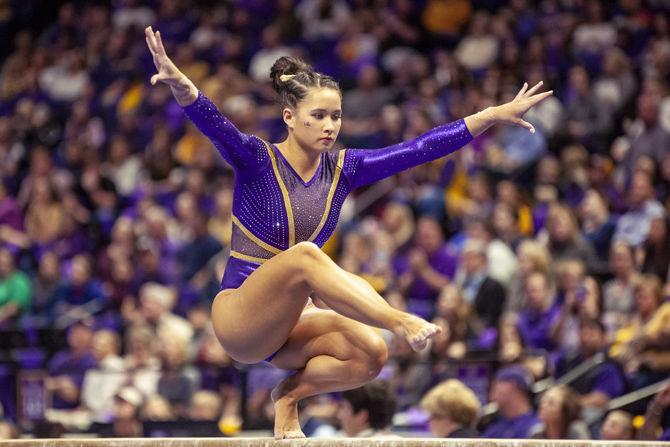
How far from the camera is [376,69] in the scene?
11.1 m

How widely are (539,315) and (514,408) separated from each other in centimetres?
164

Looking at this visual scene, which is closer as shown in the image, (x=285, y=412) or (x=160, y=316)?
(x=285, y=412)

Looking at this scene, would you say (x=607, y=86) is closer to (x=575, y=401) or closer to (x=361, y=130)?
(x=361, y=130)

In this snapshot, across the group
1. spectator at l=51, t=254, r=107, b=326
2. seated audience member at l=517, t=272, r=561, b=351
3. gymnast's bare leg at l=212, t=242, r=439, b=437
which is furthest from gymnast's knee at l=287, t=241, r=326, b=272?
spectator at l=51, t=254, r=107, b=326

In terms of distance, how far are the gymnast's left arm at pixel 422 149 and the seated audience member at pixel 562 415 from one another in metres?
1.87

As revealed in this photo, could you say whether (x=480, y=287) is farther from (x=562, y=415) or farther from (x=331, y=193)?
(x=331, y=193)

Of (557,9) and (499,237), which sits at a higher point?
(557,9)

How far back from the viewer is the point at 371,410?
18.3 feet

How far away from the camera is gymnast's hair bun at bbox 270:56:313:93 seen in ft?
Answer: 14.8

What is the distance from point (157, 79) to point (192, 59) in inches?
326

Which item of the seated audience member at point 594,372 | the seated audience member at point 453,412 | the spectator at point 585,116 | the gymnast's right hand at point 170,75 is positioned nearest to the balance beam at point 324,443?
the gymnast's right hand at point 170,75

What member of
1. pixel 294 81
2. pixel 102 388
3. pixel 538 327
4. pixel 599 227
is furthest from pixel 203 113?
pixel 599 227

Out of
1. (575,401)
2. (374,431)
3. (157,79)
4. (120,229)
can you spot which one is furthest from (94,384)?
(157,79)

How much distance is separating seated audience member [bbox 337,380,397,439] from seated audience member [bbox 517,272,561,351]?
7.21 feet
